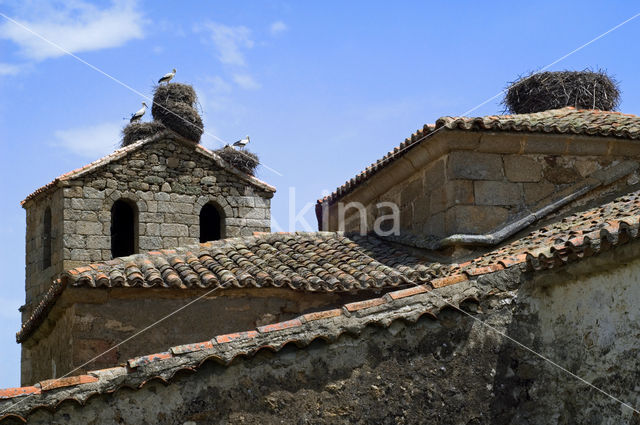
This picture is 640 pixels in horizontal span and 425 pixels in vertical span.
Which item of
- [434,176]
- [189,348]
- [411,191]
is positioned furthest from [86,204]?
[189,348]

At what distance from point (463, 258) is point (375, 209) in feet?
9.39

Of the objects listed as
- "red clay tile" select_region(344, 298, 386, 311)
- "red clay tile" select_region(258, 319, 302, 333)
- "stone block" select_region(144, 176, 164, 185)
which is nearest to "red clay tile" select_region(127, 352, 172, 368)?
"red clay tile" select_region(258, 319, 302, 333)

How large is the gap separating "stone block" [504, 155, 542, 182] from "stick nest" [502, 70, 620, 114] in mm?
3116

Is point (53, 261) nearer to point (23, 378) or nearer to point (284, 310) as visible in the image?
point (23, 378)

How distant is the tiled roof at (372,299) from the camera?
698 cm

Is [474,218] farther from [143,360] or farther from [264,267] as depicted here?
[143,360]

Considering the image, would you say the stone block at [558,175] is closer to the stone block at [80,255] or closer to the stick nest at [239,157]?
the stick nest at [239,157]

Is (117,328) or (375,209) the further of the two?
(375,209)

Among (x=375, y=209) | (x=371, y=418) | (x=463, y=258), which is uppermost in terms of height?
(x=375, y=209)

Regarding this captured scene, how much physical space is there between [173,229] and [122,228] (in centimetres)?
100

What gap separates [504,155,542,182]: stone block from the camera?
→ 1117 centimetres

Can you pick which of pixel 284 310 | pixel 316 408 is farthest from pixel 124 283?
pixel 316 408

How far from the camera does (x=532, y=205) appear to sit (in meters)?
11.1

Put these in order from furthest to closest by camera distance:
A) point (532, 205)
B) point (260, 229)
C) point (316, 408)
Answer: point (260, 229) → point (532, 205) → point (316, 408)
